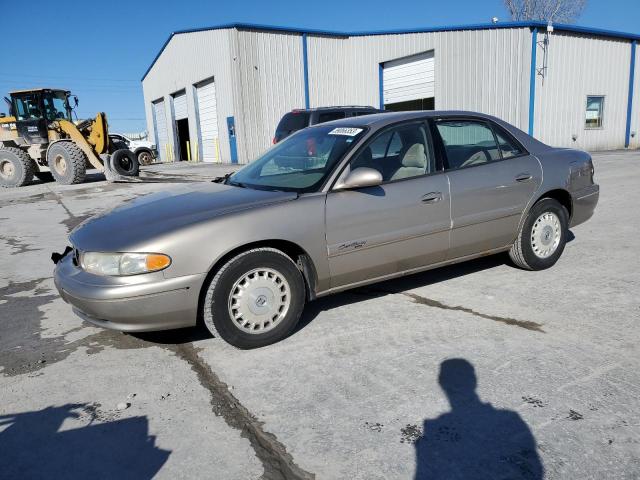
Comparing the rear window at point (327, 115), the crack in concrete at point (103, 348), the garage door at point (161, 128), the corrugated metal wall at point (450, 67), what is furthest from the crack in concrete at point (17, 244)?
the garage door at point (161, 128)

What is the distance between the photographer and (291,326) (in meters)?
3.47

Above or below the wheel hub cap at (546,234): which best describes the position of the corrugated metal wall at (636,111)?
above

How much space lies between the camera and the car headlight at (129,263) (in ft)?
9.95

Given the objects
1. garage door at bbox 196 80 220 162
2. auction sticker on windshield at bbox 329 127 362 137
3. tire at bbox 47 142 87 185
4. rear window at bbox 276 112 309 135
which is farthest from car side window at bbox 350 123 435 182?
garage door at bbox 196 80 220 162

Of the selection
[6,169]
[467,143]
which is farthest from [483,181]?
[6,169]

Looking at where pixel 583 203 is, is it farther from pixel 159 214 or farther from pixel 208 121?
pixel 208 121

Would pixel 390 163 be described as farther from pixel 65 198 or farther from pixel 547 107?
pixel 547 107

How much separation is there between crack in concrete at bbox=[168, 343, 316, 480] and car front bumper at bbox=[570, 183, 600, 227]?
378cm

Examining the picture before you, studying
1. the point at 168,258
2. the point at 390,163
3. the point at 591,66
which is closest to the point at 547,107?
the point at 591,66

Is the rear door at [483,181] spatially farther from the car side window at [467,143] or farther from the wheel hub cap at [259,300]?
the wheel hub cap at [259,300]

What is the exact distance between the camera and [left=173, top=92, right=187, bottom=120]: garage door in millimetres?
29578

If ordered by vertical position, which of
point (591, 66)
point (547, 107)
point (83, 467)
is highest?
point (591, 66)

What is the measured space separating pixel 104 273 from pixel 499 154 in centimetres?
336

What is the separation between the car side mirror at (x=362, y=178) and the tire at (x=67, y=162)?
14.1 metres
